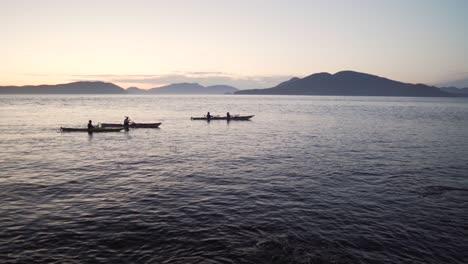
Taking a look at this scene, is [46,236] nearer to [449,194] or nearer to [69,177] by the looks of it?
[69,177]

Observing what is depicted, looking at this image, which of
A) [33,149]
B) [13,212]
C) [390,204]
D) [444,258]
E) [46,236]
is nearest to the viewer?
[444,258]

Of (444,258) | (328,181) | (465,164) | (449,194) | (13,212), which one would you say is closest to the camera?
(444,258)

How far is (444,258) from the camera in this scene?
14633mm

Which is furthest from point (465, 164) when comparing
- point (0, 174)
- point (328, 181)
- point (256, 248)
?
point (0, 174)

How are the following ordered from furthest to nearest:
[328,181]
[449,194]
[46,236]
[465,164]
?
[465,164]
[328,181]
[449,194]
[46,236]

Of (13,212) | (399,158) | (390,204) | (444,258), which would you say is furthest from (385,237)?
(399,158)

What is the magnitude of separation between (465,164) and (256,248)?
30.8 metres

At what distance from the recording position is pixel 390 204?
21.6 meters

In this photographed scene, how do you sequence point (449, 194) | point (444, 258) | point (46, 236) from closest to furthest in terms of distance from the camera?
point (444, 258) < point (46, 236) < point (449, 194)

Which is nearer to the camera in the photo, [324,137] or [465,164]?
[465,164]

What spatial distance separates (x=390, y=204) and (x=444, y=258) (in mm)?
7048

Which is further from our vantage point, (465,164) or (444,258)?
(465,164)

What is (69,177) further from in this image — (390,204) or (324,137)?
(324,137)

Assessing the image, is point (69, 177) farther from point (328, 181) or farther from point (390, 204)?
point (390, 204)
